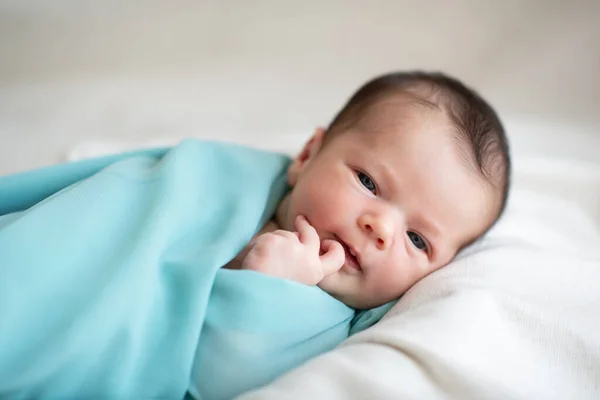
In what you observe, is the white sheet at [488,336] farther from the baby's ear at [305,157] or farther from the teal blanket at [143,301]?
the baby's ear at [305,157]

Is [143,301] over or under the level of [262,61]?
under

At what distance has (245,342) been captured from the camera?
2.48ft

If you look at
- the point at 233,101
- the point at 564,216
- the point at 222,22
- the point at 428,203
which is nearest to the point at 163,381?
the point at 428,203

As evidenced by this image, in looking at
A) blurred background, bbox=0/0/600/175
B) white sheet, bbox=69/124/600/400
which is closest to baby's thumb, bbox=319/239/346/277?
white sheet, bbox=69/124/600/400

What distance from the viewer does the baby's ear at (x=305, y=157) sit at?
1.03 metres

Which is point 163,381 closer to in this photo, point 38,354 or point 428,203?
point 38,354

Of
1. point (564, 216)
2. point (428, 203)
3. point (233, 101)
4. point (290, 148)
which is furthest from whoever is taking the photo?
point (233, 101)

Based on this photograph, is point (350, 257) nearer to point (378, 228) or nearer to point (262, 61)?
point (378, 228)

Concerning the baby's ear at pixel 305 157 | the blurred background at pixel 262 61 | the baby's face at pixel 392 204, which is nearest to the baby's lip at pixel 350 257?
the baby's face at pixel 392 204

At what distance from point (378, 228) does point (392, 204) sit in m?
0.07

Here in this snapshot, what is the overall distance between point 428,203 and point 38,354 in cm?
57

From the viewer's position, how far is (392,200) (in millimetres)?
884

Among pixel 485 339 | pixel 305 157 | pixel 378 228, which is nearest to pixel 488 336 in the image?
pixel 485 339

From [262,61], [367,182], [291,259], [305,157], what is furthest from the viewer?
[262,61]
